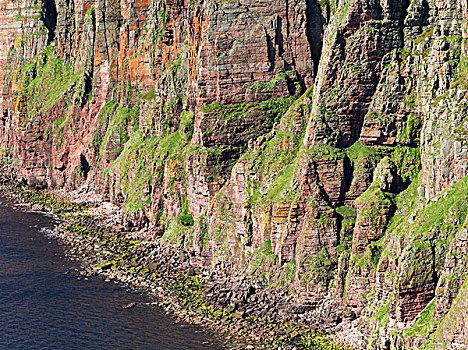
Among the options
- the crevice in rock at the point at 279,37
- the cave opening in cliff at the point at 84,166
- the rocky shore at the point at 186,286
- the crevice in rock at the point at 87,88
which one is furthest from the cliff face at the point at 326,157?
the crevice in rock at the point at 87,88

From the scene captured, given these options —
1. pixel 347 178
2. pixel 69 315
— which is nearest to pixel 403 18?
pixel 347 178

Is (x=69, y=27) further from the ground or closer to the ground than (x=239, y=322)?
further from the ground

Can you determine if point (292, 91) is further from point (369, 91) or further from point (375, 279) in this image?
point (375, 279)

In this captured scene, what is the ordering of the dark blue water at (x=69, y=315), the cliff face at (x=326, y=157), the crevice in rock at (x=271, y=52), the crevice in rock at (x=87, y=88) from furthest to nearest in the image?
1. the crevice in rock at (x=87, y=88)
2. the crevice in rock at (x=271, y=52)
3. the dark blue water at (x=69, y=315)
4. the cliff face at (x=326, y=157)

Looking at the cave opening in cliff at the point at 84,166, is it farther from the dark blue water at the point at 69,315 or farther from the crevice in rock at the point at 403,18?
the crevice in rock at the point at 403,18

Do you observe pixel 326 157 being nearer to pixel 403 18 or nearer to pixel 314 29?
pixel 403 18

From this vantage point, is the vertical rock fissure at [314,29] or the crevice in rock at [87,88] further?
the crevice in rock at [87,88]

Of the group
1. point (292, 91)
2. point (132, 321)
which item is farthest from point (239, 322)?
point (292, 91)
